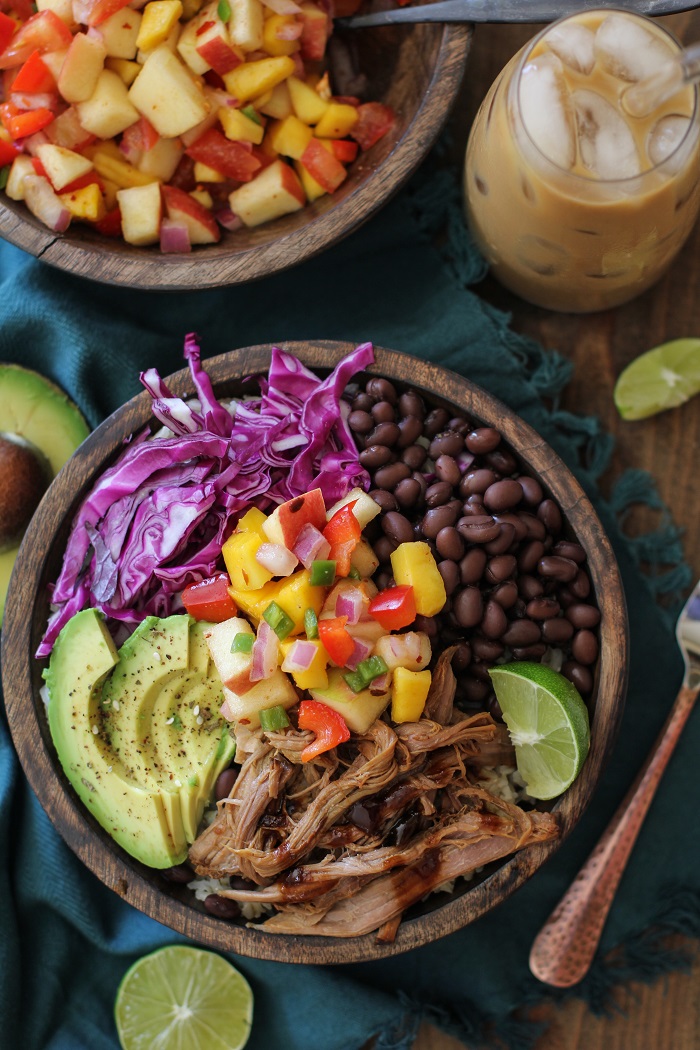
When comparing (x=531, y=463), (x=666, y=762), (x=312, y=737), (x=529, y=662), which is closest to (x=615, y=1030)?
(x=666, y=762)

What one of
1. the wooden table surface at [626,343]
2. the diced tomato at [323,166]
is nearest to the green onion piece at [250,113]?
the diced tomato at [323,166]

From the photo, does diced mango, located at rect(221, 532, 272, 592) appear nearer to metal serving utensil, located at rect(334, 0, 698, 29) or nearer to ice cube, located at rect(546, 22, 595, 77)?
ice cube, located at rect(546, 22, 595, 77)

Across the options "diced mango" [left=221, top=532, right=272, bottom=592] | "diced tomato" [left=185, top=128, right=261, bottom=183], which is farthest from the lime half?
"diced tomato" [left=185, top=128, right=261, bottom=183]

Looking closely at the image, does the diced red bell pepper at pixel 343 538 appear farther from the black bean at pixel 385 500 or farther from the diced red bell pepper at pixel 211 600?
the diced red bell pepper at pixel 211 600

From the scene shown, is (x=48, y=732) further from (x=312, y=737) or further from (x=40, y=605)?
(x=312, y=737)

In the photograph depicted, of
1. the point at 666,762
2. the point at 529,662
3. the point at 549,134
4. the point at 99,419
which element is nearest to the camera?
the point at 549,134

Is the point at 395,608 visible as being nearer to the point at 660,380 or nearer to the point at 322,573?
the point at 322,573
